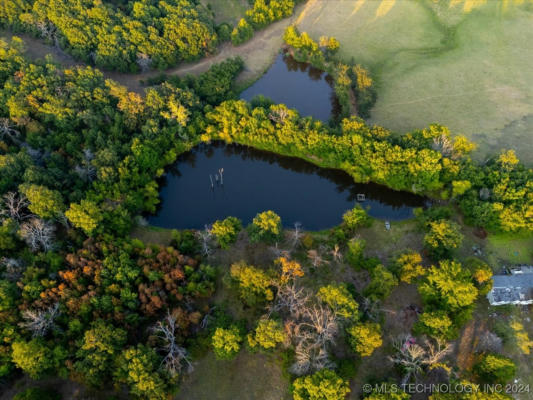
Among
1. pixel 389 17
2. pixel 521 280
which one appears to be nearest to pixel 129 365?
pixel 521 280

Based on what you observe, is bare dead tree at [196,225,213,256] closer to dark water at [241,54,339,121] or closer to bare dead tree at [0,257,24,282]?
bare dead tree at [0,257,24,282]

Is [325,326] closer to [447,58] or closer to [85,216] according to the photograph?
[85,216]

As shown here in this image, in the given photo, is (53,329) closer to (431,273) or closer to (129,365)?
(129,365)

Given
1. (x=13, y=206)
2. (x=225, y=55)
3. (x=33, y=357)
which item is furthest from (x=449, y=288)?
(x=225, y=55)

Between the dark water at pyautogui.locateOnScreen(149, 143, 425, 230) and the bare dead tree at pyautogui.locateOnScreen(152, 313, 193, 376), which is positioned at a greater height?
the dark water at pyautogui.locateOnScreen(149, 143, 425, 230)

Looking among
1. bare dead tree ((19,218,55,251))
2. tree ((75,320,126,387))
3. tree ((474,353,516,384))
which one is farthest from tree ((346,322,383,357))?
bare dead tree ((19,218,55,251))

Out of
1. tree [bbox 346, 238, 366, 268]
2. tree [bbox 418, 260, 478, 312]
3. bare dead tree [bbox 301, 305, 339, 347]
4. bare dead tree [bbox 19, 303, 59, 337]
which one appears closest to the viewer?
bare dead tree [bbox 301, 305, 339, 347]
